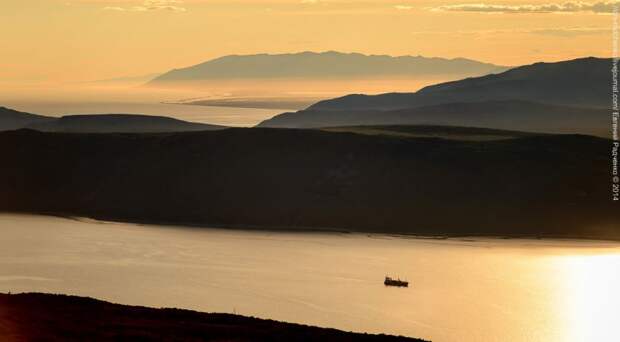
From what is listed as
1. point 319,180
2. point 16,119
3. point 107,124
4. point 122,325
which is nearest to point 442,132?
point 319,180

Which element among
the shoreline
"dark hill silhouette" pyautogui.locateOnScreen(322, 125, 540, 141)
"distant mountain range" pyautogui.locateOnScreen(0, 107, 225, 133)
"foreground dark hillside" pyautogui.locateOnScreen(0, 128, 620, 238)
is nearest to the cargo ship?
the shoreline

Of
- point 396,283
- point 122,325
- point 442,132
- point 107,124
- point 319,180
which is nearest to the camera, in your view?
point 122,325

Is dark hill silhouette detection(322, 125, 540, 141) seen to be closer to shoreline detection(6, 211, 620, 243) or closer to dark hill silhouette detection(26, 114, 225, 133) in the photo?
shoreline detection(6, 211, 620, 243)

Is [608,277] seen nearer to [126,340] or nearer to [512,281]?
[512,281]

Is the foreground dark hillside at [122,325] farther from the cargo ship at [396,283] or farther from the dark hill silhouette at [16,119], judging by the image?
the dark hill silhouette at [16,119]

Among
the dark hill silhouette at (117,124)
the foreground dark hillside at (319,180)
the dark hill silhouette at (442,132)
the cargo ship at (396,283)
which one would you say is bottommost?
the cargo ship at (396,283)

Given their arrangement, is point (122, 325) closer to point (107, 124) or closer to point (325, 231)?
point (325, 231)

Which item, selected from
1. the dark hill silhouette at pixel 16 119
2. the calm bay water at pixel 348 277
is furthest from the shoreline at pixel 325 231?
the dark hill silhouette at pixel 16 119
